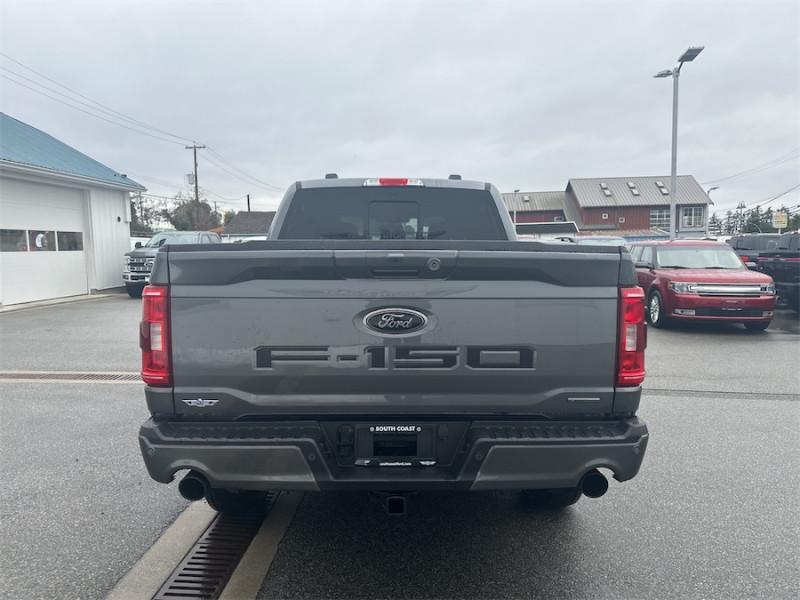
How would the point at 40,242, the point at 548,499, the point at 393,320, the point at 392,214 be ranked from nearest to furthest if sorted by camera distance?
the point at 393,320, the point at 548,499, the point at 392,214, the point at 40,242

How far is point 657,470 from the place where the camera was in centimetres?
441

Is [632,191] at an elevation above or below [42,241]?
above

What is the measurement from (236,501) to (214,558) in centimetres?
45

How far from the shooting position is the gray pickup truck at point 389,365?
259 cm

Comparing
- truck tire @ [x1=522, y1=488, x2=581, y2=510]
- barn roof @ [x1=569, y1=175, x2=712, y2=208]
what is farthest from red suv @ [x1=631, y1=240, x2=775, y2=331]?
barn roof @ [x1=569, y1=175, x2=712, y2=208]

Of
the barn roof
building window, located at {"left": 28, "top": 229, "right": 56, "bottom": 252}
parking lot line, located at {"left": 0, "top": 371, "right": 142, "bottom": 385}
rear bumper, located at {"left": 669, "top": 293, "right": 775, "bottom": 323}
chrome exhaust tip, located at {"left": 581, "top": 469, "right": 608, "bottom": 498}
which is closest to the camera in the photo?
chrome exhaust tip, located at {"left": 581, "top": 469, "right": 608, "bottom": 498}

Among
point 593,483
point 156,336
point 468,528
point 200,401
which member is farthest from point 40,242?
point 593,483

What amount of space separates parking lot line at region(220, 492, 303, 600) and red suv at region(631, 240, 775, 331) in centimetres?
927

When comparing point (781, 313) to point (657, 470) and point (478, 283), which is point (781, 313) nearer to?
point (657, 470)

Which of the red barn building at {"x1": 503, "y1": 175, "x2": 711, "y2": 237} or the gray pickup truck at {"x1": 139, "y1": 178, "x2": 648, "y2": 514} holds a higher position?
the red barn building at {"x1": 503, "y1": 175, "x2": 711, "y2": 237}

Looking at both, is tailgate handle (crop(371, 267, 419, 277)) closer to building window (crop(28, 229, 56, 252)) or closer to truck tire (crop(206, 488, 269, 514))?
truck tire (crop(206, 488, 269, 514))

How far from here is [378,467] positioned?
266 cm

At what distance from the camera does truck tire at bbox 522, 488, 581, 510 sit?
3546mm

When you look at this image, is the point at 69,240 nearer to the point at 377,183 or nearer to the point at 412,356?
the point at 377,183
